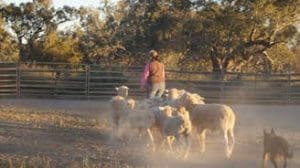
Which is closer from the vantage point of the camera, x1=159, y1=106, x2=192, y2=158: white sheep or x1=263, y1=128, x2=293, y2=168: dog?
x1=263, y1=128, x2=293, y2=168: dog

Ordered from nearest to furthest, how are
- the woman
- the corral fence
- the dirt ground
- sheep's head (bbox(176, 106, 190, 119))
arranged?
the dirt ground < sheep's head (bbox(176, 106, 190, 119)) < the woman < the corral fence

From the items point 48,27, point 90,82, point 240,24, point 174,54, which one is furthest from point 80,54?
point 90,82

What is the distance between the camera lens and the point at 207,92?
2859cm

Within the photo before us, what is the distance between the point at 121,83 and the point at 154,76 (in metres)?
12.9

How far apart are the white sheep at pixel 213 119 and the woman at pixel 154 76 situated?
3.12 m

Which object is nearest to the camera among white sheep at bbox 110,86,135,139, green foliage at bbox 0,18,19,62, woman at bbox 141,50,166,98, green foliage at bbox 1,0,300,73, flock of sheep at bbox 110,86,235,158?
flock of sheep at bbox 110,86,235,158

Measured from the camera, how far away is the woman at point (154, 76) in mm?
16859

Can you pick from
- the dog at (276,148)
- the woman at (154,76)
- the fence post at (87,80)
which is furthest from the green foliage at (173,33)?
the dog at (276,148)

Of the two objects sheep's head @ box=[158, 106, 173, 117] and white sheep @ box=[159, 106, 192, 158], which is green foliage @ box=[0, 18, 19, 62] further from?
white sheep @ box=[159, 106, 192, 158]

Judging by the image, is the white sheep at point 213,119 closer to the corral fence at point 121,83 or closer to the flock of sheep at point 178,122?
the flock of sheep at point 178,122

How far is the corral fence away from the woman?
445 inches

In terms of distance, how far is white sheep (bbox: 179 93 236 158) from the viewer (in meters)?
12.8

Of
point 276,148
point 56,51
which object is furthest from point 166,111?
point 56,51

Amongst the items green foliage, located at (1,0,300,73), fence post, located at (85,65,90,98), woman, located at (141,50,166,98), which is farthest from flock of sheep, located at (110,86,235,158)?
green foliage, located at (1,0,300,73)
